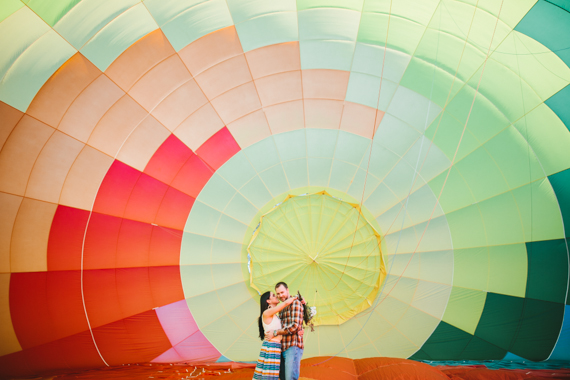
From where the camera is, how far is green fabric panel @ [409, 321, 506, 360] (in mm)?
4008

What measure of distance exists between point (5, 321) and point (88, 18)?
3.85 meters

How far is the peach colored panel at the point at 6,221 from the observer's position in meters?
3.63

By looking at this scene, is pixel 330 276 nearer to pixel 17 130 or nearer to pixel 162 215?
pixel 162 215

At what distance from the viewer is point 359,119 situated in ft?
13.2

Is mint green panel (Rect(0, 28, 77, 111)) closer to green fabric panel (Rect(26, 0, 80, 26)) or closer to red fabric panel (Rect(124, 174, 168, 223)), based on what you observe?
green fabric panel (Rect(26, 0, 80, 26))

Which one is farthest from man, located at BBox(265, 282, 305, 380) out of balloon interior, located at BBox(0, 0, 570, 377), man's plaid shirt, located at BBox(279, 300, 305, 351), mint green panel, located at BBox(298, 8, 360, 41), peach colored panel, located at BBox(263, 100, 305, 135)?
mint green panel, located at BBox(298, 8, 360, 41)

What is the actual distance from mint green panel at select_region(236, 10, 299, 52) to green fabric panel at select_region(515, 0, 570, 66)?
2451 millimetres

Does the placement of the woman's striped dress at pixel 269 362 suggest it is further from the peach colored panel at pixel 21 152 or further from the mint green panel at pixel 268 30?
the peach colored panel at pixel 21 152

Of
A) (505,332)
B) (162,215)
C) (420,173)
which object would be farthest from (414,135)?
(162,215)

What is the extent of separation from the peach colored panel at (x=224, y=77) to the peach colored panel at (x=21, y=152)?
1.94m

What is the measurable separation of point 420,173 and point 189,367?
4.14 metres

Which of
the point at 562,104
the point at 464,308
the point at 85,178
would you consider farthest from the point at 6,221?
the point at 562,104

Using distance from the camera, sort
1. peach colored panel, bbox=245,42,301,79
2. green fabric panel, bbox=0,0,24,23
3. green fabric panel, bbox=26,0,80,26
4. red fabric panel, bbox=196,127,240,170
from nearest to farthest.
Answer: green fabric panel, bbox=0,0,24,23
green fabric panel, bbox=26,0,80,26
peach colored panel, bbox=245,42,301,79
red fabric panel, bbox=196,127,240,170

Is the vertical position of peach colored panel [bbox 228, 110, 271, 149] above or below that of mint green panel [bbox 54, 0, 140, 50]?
below
